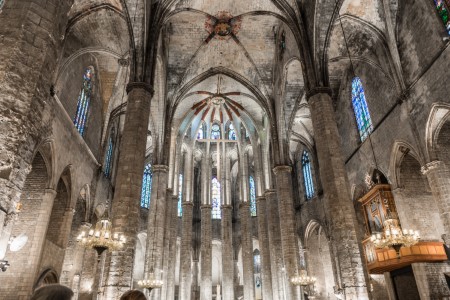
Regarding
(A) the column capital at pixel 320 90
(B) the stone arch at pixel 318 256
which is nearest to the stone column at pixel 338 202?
(A) the column capital at pixel 320 90

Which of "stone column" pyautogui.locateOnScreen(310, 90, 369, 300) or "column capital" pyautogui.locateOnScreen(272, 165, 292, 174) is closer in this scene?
"stone column" pyautogui.locateOnScreen(310, 90, 369, 300)

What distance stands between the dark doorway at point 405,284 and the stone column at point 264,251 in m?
8.50

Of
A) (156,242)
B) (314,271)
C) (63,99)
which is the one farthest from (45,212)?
(314,271)

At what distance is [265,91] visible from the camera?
24828mm

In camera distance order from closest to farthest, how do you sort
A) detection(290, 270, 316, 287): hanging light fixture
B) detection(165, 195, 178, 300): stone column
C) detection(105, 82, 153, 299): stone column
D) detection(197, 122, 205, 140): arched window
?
1. detection(105, 82, 153, 299): stone column
2. detection(290, 270, 316, 287): hanging light fixture
3. detection(165, 195, 178, 300): stone column
4. detection(197, 122, 205, 140): arched window

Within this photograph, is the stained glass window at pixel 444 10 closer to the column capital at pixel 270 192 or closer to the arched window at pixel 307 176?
the column capital at pixel 270 192

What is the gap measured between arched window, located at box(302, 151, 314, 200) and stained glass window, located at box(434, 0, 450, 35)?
53.1 ft

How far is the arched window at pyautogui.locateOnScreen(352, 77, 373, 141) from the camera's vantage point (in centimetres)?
2003

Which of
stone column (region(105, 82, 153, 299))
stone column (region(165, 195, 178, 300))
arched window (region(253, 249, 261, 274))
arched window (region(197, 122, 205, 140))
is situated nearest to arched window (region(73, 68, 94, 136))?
stone column (region(105, 82, 153, 299))

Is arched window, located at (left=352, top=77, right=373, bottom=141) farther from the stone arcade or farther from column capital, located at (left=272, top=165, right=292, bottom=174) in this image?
column capital, located at (left=272, top=165, right=292, bottom=174)

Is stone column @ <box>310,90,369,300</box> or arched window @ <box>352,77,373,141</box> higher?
arched window @ <box>352,77,373,141</box>

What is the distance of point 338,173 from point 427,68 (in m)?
5.97

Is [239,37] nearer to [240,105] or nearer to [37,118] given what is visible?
[240,105]

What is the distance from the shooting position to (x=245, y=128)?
98.5ft
